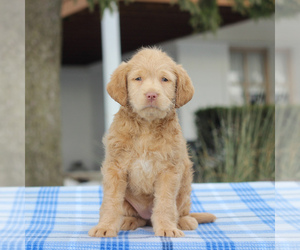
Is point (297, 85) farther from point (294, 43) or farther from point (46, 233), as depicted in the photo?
point (46, 233)

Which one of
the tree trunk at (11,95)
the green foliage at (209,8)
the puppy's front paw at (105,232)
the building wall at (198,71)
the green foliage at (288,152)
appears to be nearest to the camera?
the puppy's front paw at (105,232)

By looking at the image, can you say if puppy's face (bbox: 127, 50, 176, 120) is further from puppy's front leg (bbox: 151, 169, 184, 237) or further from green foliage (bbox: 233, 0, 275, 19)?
green foliage (bbox: 233, 0, 275, 19)

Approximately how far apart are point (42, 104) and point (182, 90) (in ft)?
11.1

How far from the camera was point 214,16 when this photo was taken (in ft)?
A: 17.9

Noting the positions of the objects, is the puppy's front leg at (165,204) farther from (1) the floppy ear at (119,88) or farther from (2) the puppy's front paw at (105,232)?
(1) the floppy ear at (119,88)

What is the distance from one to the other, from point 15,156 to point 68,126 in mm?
8779

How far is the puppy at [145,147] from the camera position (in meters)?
1.80

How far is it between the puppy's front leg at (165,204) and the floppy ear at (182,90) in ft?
0.97

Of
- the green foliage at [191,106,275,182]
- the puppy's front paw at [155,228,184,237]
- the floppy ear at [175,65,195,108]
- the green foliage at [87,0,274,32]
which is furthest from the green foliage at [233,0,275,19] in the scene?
the puppy's front paw at [155,228,184,237]

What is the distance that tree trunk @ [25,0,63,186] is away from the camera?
16.2 ft

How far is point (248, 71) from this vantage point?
11578 millimetres

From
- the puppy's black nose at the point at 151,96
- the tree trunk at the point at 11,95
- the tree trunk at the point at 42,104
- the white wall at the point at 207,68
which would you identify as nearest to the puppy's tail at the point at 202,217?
the puppy's black nose at the point at 151,96

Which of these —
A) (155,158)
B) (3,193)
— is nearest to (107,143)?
(155,158)

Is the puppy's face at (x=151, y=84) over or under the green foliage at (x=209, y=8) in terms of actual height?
under
